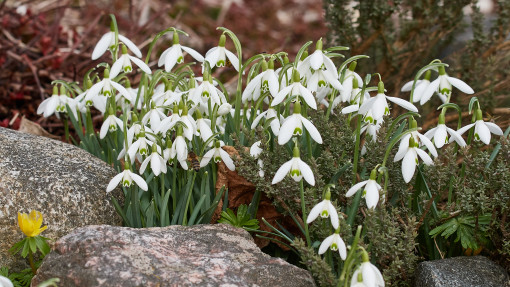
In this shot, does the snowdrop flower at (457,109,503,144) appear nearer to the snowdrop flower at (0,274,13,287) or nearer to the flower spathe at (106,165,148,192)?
the flower spathe at (106,165,148,192)

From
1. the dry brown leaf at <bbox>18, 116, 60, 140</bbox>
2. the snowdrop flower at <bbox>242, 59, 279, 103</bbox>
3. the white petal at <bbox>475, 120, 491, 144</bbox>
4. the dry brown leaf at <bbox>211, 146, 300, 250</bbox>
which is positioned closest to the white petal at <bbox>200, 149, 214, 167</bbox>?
the dry brown leaf at <bbox>211, 146, 300, 250</bbox>

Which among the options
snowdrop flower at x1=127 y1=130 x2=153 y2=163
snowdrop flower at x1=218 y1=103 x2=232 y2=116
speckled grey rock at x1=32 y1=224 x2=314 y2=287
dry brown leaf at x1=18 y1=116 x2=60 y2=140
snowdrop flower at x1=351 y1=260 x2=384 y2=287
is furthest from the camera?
dry brown leaf at x1=18 y1=116 x2=60 y2=140

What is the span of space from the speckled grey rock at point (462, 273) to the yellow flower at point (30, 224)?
1205 millimetres

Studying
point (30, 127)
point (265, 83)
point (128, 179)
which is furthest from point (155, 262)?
point (30, 127)

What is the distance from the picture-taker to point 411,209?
2402 mm

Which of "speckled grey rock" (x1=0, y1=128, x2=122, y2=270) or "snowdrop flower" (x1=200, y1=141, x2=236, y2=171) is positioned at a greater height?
"snowdrop flower" (x1=200, y1=141, x2=236, y2=171)

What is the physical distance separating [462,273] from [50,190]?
1.42 meters

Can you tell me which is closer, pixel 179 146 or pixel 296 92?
pixel 296 92

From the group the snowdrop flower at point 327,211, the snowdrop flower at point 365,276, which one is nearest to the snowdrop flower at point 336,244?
the snowdrop flower at point 327,211

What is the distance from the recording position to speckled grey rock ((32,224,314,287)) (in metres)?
1.88

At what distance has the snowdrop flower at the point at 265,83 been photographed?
2.25 m

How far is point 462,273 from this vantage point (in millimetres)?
2150

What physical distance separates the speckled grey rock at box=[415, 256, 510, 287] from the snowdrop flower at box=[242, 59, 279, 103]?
2.48 ft

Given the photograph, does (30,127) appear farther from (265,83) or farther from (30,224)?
(265,83)
